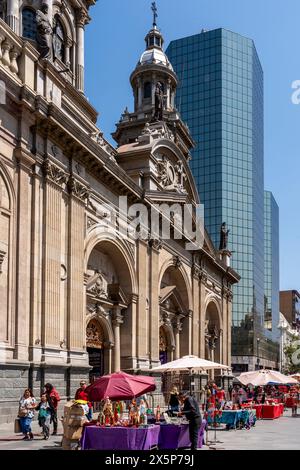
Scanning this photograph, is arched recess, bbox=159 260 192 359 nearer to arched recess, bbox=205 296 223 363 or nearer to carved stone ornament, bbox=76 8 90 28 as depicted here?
arched recess, bbox=205 296 223 363

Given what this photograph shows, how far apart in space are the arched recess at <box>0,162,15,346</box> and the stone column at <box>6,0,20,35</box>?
12834mm

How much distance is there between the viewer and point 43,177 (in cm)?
2700

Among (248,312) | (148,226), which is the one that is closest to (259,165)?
(248,312)

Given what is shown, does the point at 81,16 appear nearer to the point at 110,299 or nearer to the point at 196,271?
the point at 110,299

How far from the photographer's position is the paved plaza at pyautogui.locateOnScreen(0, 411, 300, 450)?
1875cm

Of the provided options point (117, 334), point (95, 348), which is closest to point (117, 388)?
point (95, 348)

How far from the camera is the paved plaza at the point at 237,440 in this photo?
18750 millimetres

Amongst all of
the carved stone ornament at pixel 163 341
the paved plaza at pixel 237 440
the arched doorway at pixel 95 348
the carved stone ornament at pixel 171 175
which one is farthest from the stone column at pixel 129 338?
the paved plaza at pixel 237 440

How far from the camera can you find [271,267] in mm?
134000

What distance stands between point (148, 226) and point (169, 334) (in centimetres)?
946

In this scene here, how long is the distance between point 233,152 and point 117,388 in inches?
3851

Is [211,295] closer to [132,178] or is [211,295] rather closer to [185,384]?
[185,384]

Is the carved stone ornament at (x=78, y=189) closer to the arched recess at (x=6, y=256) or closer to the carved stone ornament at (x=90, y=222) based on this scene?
the carved stone ornament at (x=90, y=222)

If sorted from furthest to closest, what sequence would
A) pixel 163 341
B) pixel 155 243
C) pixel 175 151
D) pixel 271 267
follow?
pixel 271 267 → pixel 175 151 → pixel 163 341 → pixel 155 243
